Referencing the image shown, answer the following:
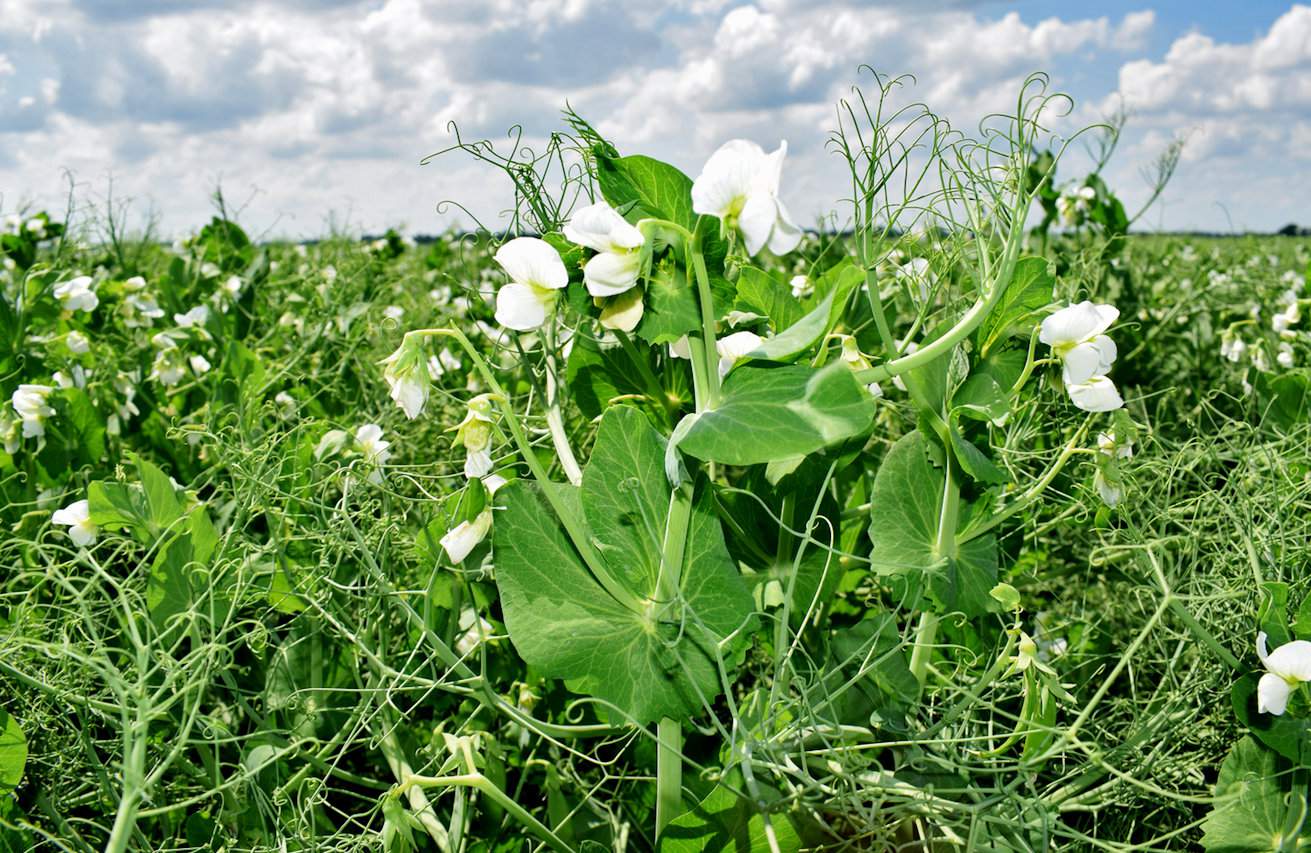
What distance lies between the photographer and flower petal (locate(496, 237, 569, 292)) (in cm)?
71

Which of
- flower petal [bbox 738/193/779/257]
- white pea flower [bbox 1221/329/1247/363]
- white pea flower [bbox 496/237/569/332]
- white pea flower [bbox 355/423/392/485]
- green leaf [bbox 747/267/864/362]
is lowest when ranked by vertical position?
white pea flower [bbox 1221/329/1247/363]

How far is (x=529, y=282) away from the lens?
0.73 meters

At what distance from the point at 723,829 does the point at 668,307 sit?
40 cm

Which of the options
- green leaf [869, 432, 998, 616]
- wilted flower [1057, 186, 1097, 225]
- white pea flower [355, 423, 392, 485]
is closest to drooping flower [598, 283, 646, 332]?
green leaf [869, 432, 998, 616]

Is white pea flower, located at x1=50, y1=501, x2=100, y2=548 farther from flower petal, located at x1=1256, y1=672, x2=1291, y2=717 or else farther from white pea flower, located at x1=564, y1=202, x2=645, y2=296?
flower petal, located at x1=1256, y1=672, x2=1291, y2=717

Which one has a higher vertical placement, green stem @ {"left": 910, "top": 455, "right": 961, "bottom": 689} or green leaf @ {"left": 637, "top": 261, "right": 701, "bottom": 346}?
green leaf @ {"left": 637, "top": 261, "right": 701, "bottom": 346}

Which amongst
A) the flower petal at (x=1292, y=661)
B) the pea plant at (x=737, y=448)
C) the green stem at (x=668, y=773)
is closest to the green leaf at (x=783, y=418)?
the pea plant at (x=737, y=448)

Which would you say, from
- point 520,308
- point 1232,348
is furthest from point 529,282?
point 1232,348

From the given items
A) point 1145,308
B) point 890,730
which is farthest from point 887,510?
point 1145,308

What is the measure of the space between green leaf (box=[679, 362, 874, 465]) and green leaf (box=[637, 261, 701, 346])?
2.4 inches

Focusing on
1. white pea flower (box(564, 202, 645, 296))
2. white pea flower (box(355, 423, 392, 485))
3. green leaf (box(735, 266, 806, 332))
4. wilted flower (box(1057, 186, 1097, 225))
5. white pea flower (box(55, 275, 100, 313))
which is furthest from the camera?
wilted flower (box(1057, 186, 1097, 225))

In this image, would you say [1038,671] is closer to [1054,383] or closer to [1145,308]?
[1054,383]

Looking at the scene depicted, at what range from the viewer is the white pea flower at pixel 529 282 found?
2.33 feet

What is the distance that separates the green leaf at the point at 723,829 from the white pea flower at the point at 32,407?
1.06 m
